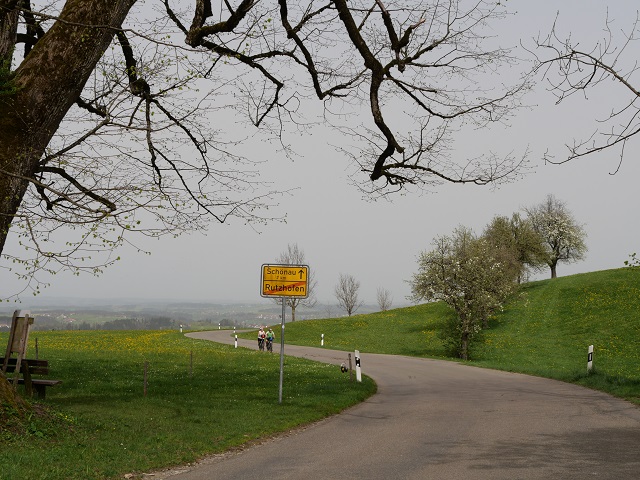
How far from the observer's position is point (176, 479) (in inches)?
290

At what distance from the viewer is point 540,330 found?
163 ft

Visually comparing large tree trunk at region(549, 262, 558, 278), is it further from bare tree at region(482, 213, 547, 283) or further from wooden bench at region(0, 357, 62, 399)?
wooden bench at region(0, 357, 62, 399)

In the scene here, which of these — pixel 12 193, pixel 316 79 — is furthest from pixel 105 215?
pixel 316 79

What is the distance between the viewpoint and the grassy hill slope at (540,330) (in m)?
38.0

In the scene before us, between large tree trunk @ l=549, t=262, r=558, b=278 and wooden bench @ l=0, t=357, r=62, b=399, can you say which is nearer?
wooden bench @ l=0, t=357, r=62, b=399

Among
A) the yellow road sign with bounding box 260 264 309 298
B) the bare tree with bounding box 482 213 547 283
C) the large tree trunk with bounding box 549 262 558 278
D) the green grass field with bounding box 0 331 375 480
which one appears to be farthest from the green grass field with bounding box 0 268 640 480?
the large tree trunk with bounding box 549 262 558 278

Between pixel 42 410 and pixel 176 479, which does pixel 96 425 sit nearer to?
pixel 42 410

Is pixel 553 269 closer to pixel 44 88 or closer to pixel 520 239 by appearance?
pixel 520 239

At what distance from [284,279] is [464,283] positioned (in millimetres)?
25724

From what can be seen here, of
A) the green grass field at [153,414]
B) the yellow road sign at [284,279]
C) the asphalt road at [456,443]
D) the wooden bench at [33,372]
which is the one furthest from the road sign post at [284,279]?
the wooden bench at [33,372]

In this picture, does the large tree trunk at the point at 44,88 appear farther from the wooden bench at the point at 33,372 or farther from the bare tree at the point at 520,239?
the bare tree at the point at 520,239

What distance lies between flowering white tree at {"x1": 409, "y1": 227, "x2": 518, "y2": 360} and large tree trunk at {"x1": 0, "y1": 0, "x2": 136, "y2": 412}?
103 ft

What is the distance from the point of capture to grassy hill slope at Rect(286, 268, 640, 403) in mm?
38000

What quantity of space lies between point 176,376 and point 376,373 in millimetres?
8403
